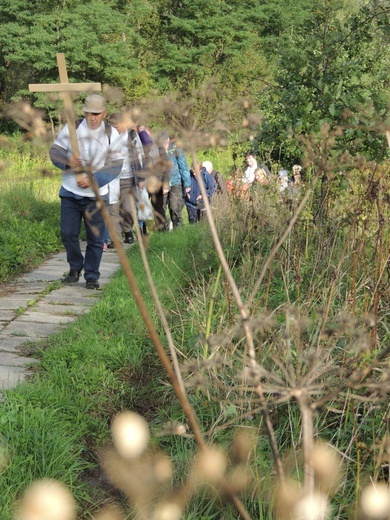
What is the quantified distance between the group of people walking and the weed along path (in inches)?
12.3

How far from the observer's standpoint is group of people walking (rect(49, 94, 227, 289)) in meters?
1.27

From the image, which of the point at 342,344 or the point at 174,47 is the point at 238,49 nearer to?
the point at 174,47

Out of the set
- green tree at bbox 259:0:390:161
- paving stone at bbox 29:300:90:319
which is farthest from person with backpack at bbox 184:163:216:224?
paving stone at bbox 29:300:90:319

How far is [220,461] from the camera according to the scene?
979 mm

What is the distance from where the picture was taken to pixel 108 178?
6.48 m

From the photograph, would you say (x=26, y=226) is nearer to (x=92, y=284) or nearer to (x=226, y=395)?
(x=92, y=284)

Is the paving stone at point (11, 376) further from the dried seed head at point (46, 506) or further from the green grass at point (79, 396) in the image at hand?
the dried seed head at point (46, 506)

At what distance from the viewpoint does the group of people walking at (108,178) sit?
4.16 feet

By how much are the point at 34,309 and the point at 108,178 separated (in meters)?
1.36

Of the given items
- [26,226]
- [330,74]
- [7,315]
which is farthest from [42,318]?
[26,226]

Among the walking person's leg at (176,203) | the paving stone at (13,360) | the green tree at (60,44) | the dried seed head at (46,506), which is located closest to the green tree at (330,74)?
the paving stone at (13,360)

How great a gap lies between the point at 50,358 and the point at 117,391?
1.78ft

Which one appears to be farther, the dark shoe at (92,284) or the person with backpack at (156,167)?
the dark shoe at (92,284)

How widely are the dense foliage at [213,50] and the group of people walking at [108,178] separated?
0.66 metres
